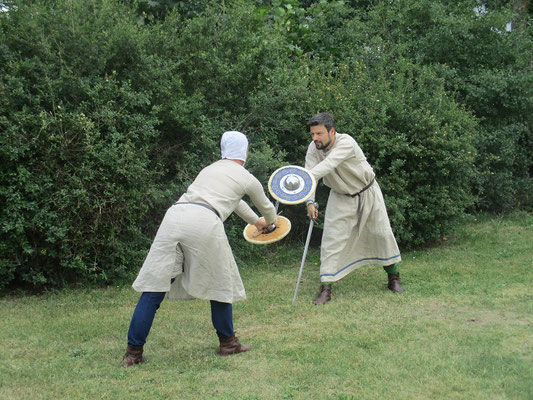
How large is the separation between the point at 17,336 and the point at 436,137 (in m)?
6.23

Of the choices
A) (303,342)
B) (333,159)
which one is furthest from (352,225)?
(303,342)

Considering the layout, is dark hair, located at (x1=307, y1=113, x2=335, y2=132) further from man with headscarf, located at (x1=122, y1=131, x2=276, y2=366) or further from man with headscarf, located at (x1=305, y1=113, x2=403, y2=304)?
man with headscarf, located at (x1=122, y1=131, x2=276, y2=366)

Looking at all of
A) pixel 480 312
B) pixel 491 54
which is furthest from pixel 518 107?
pixel 480 312

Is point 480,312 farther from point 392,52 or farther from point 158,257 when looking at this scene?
point 392,52

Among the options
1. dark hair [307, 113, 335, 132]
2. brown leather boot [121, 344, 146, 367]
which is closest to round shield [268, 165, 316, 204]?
dark hair [307, 113, 335, 132]

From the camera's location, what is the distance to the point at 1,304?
6852mm

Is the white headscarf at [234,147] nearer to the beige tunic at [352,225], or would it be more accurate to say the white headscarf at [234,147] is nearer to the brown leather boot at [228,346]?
the brown leather boot at [228,346]

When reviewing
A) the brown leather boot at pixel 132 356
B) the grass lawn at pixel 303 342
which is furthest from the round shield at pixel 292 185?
the brown leather boot at pixel 132 356

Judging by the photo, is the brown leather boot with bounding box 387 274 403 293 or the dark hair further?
the brown leather boot with bounding box 387 274 403 293

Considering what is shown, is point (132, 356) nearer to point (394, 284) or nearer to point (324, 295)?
point (324, 295)

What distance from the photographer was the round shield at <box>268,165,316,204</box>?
571cm

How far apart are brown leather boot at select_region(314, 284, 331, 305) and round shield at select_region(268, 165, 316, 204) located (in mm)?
1394

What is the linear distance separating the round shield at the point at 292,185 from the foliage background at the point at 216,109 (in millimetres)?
2269

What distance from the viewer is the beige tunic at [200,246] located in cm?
464
